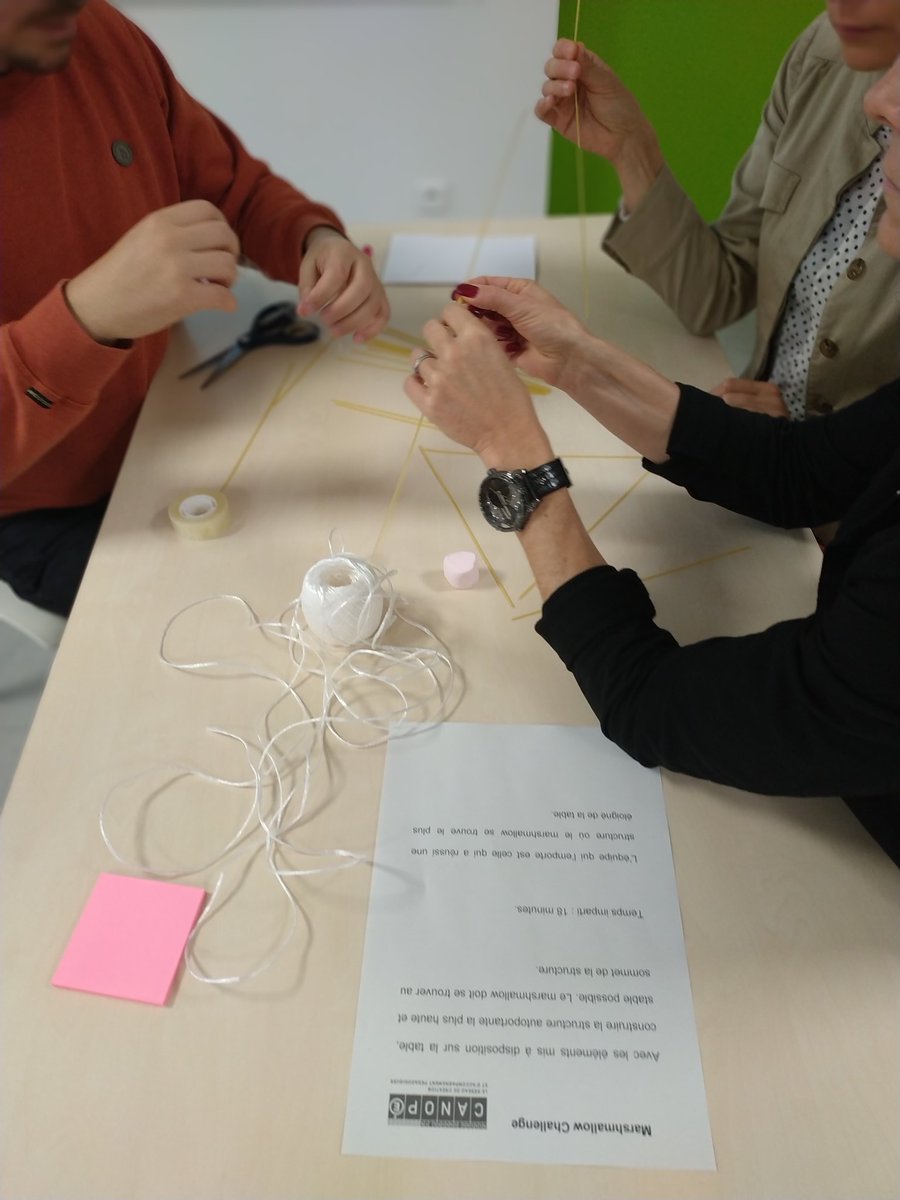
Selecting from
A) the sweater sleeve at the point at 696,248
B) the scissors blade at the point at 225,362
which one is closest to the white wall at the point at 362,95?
the sweater sleeve at the point at 696,248

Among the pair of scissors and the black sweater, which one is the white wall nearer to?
Result: the pair of scissors

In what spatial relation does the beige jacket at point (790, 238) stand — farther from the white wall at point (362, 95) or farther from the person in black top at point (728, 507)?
the white wall at point (362, 95)

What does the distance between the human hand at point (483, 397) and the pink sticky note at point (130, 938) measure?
49 cm

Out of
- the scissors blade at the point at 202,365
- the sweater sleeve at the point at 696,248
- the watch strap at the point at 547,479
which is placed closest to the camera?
the watch strap at the point at 547,479

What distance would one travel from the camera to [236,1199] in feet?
1.65

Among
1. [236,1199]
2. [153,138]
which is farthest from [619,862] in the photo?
[153,138]

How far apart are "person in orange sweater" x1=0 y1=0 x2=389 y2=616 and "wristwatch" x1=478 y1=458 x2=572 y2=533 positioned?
364 mm

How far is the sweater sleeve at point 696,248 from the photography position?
1.01 meters

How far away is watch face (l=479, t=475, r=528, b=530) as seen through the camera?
0.76 m

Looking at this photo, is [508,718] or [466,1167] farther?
[508,718]

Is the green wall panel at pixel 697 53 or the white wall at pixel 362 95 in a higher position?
the green wall panel at pixel 697 53

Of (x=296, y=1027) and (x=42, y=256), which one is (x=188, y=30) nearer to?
(x=42, y=256)

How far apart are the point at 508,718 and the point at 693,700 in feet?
0.60

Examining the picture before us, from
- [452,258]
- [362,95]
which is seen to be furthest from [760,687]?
Result: [362,95]
